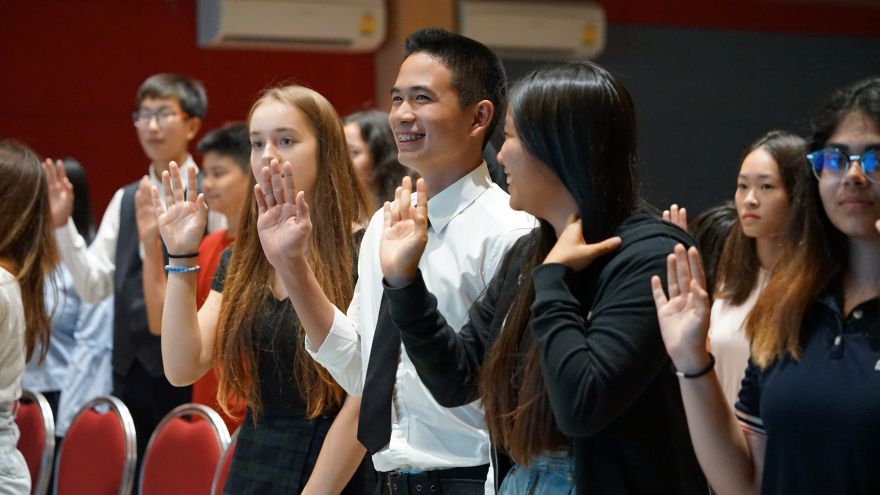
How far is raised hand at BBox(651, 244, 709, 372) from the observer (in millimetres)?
1702

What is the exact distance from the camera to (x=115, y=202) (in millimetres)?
4539

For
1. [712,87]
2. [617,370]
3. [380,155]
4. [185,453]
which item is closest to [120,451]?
[185,453]

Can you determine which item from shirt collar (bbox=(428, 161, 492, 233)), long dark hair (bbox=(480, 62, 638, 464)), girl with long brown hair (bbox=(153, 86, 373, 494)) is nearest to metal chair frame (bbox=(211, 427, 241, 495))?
girl with long brown hair (bbox=(153, 86, 373, 494))

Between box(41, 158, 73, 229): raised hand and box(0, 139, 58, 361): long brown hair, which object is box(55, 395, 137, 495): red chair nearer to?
box(0, 139, 58, 361): long brown hair

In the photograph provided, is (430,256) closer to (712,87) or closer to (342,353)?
(342,353)

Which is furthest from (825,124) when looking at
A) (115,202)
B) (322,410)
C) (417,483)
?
(115,202)

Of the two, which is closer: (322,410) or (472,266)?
(472,266)

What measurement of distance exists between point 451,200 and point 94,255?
8.12 feet

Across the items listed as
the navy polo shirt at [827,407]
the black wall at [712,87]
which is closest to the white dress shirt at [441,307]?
the navy polo shirt at [827,407]

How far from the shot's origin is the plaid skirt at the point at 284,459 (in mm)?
2488

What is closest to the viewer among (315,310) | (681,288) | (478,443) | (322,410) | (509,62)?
(681,288)

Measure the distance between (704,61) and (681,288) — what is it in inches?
262

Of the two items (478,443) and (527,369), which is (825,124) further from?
(478,443)

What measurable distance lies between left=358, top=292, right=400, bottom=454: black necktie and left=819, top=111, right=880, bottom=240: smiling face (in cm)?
80
